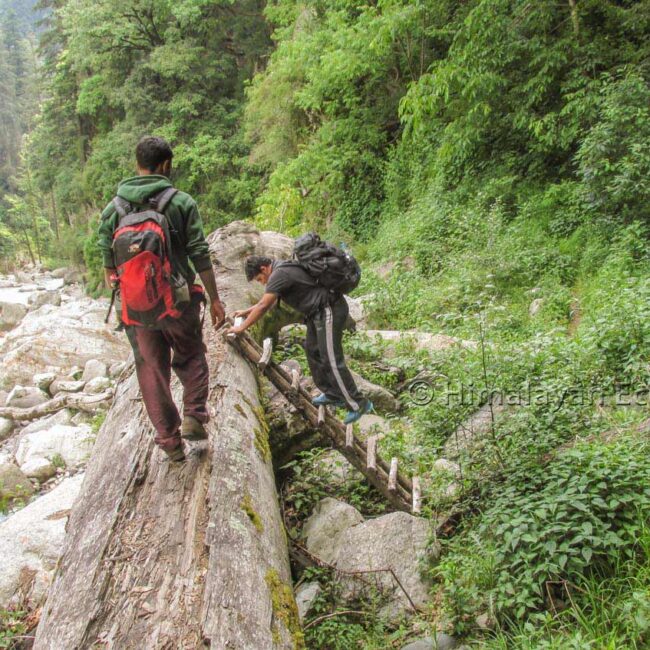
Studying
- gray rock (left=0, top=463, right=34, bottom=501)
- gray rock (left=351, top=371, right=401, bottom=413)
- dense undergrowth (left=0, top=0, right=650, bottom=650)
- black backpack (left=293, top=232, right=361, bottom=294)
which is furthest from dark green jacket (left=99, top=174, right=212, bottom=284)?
gray rock (left=0, top=463, right=34, bottom=501)

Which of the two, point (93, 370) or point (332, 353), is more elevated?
point (332, 353)

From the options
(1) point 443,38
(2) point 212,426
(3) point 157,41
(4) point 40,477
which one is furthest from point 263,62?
(2) point 212,426

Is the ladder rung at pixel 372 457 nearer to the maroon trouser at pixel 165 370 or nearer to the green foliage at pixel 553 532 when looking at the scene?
the green foliage at pixel 553 532

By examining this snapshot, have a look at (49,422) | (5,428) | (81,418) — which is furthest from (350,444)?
(5,428)

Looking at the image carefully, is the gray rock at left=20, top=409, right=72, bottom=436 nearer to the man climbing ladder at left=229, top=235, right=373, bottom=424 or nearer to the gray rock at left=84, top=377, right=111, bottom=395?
the gray rock at left=84, top=377, right=111, bottom=395

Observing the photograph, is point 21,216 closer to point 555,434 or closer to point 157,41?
point 157,41

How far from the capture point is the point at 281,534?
3363 mm

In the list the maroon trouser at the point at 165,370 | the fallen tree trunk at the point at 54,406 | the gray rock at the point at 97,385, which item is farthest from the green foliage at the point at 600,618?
the gray rock at the point at 97,385

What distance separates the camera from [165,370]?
3.39m

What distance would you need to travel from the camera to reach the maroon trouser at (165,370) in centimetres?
330

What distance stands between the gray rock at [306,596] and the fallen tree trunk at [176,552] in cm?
55

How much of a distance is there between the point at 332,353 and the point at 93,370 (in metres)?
8.13

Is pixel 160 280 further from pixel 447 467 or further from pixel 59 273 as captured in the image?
pixel 59 273

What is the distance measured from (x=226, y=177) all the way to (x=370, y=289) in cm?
1418
